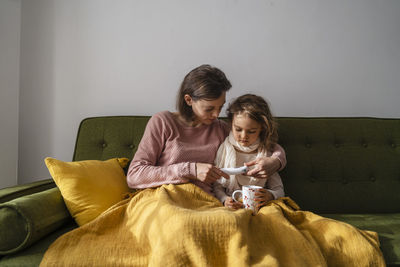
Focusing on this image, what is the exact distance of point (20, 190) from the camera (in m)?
1.06

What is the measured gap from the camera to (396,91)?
69.4 inches

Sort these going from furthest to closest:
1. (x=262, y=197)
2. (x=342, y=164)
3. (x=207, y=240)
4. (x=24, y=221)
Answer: (x=342, y=164), (x=262, y=197), (x=24, y=221), (x=207, y=240)

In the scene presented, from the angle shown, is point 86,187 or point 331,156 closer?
point 86,187

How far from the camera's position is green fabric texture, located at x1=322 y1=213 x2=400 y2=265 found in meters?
0.91

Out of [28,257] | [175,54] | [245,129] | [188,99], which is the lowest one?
[28,257]

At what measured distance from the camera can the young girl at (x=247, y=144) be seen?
1234 millimetres

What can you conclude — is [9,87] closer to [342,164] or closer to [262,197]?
[262,197]

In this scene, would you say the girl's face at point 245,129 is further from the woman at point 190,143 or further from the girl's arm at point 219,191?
the girl's arm at point 219,191

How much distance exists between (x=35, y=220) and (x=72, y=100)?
103 cm

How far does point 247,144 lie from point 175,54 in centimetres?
80

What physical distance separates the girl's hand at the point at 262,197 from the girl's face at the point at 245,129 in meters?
0.26

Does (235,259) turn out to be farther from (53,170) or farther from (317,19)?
(317,19)

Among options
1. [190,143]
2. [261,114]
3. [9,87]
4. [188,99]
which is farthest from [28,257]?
[9,87]

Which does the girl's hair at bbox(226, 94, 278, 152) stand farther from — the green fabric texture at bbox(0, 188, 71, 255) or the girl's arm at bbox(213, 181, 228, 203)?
the green fabric texture at bbox(0, 188, 71, 255)
